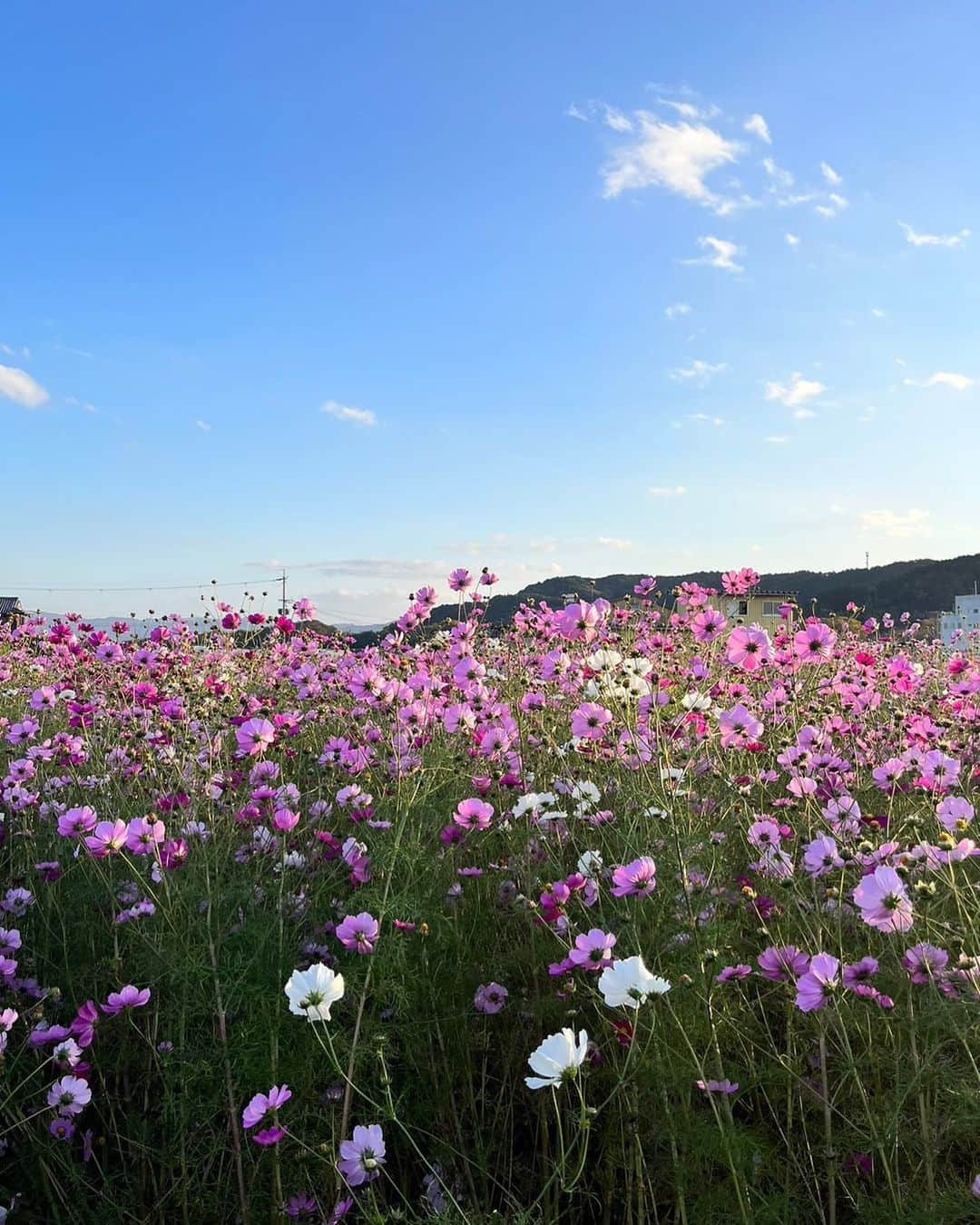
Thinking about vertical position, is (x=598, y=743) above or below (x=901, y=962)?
above

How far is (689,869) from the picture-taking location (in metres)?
2.09

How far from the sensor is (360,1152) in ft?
4.91

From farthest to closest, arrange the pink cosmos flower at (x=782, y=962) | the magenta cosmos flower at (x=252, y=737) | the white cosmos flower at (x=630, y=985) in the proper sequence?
the magenta cosmos flower at (x=252, y=737)
the pink cosmos flower at (x=782, y=962)
the white cosmos flower at (x=630, y=985)

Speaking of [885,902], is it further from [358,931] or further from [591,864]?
[358,931]

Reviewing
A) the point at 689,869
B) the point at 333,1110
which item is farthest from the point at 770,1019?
the point at 333,1110

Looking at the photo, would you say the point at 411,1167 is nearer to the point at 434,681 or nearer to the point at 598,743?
the point at 598,743

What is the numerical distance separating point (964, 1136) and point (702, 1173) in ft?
1.89

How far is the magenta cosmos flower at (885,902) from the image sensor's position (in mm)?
1523

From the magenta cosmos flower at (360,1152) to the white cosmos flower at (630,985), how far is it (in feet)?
1.52

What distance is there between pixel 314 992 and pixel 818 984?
2.71 ft

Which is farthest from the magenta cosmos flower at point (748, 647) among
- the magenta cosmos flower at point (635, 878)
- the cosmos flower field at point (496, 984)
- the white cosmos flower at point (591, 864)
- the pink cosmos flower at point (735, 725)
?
the magenta cosmos flower at point (635, 878)

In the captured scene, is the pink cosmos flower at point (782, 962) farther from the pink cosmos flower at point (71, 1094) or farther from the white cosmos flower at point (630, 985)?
the pink cosmos flower at point (71, 1094)

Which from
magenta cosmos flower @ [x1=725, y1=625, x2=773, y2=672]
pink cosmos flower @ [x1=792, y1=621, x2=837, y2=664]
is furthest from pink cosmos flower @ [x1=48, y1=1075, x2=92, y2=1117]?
pink cosmos flower @ [x1=792, y1=621, x2=837, y2=664]

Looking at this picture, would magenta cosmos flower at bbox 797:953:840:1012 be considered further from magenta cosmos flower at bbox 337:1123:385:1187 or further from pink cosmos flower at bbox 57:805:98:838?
pink cosmos flower at bbox 57:805:98:838
